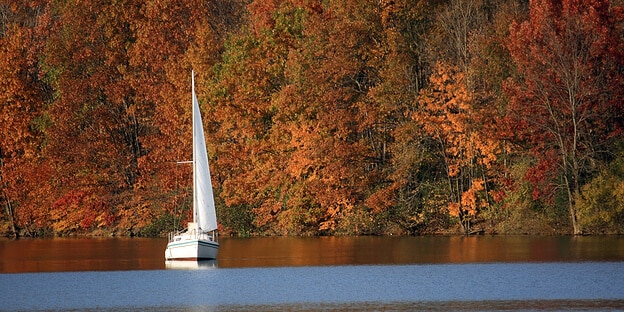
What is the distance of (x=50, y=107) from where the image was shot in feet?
260

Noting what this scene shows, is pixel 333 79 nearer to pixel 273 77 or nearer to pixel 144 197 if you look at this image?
pixel 273 77

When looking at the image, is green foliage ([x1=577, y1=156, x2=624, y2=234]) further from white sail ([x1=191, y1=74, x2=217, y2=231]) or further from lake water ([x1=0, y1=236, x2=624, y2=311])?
white sail ([x1=191, y1=74, x2=217, y2=231])

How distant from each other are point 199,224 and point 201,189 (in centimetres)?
168

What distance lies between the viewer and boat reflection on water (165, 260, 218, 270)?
177 feet

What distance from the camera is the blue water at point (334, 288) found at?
39.1 m

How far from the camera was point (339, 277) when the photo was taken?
47.5m

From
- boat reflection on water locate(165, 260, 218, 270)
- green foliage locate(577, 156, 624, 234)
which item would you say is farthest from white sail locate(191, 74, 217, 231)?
green foliage locate(577, 156, 624, 234)

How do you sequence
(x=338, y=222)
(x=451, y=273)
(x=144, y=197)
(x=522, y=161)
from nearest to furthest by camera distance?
(x=451, y=273), (x=522, y=161), (x=338, y=222), (x=144, y=197)

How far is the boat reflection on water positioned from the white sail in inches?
82.7

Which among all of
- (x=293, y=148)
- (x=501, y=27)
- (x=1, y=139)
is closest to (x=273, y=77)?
(x=293, y=148)

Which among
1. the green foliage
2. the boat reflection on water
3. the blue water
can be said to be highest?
the green foliage

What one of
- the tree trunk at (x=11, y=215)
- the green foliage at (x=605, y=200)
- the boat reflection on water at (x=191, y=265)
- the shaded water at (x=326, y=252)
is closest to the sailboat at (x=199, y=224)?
the boat reflection on water at (x=191, y=265)

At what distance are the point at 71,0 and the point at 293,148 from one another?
17.8m

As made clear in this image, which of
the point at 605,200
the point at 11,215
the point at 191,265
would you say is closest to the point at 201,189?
the point at 191,265
